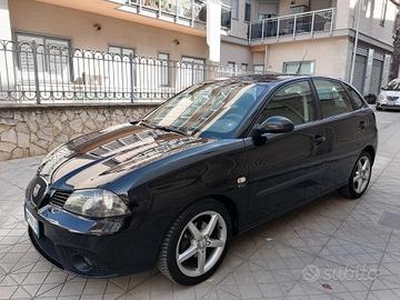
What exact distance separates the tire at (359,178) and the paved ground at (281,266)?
9.2 inches

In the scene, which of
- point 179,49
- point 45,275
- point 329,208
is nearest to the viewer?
point 45,275

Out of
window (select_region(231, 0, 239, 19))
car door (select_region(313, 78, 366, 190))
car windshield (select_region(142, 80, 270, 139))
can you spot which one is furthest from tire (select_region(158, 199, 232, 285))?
window (select_region(231, 0, 239, 19))

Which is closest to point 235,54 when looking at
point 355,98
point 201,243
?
point 355,98

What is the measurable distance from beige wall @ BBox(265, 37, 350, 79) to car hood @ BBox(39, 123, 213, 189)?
610 inches

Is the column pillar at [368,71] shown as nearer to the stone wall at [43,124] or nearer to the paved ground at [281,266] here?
the stone wall at [43,124]

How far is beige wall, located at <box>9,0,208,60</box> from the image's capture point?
9422 millimetres

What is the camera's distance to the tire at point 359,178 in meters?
4.26

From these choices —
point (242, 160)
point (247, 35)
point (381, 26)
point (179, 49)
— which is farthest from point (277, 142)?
point (381, 26)

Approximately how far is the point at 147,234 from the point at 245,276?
0.98 metres

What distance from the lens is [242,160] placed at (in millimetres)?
2678

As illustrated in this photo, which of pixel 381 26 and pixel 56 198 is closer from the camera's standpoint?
pixel 56 198

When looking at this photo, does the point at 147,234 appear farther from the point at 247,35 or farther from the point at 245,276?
the point at 247,35

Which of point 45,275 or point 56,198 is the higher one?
point 56,198

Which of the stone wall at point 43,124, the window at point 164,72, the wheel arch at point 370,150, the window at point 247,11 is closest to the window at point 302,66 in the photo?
the window at point 247,11
